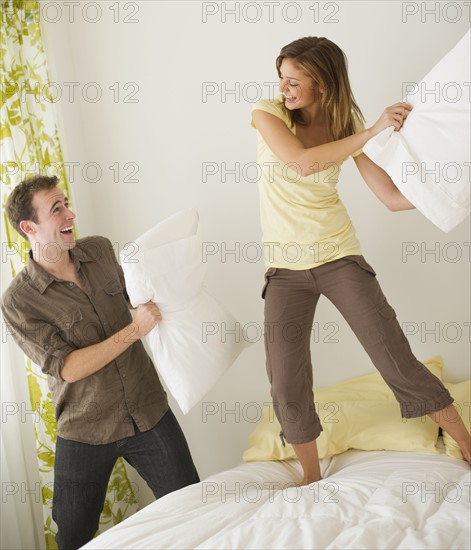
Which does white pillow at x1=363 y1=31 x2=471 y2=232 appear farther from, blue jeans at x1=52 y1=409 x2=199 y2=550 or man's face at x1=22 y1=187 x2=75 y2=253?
blue jeans at x1=52 y1=409 x2=199 y2=550

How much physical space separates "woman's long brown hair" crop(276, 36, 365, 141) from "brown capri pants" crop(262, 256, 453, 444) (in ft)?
1.45

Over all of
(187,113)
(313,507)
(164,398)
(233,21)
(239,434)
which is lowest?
(239,434)

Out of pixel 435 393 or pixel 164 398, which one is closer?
pixel 435 393

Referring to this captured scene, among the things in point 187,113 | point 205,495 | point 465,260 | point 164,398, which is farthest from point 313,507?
point 187,113

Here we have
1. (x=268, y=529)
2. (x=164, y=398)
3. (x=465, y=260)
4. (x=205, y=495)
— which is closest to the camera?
(x=268, y=529)

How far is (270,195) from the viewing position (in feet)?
7.56

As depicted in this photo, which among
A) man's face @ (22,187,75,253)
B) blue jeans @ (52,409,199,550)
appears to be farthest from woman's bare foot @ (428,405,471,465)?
man's face @ (22,187,75,253)

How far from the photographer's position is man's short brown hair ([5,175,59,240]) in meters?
2.27

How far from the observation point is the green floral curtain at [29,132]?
2576mm

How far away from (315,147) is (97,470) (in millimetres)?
1228

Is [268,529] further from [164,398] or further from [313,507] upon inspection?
[164,398]

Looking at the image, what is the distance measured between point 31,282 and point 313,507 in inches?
43.1

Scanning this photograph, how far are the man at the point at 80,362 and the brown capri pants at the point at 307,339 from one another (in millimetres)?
387

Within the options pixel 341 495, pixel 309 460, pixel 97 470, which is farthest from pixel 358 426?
pixel 97 470
